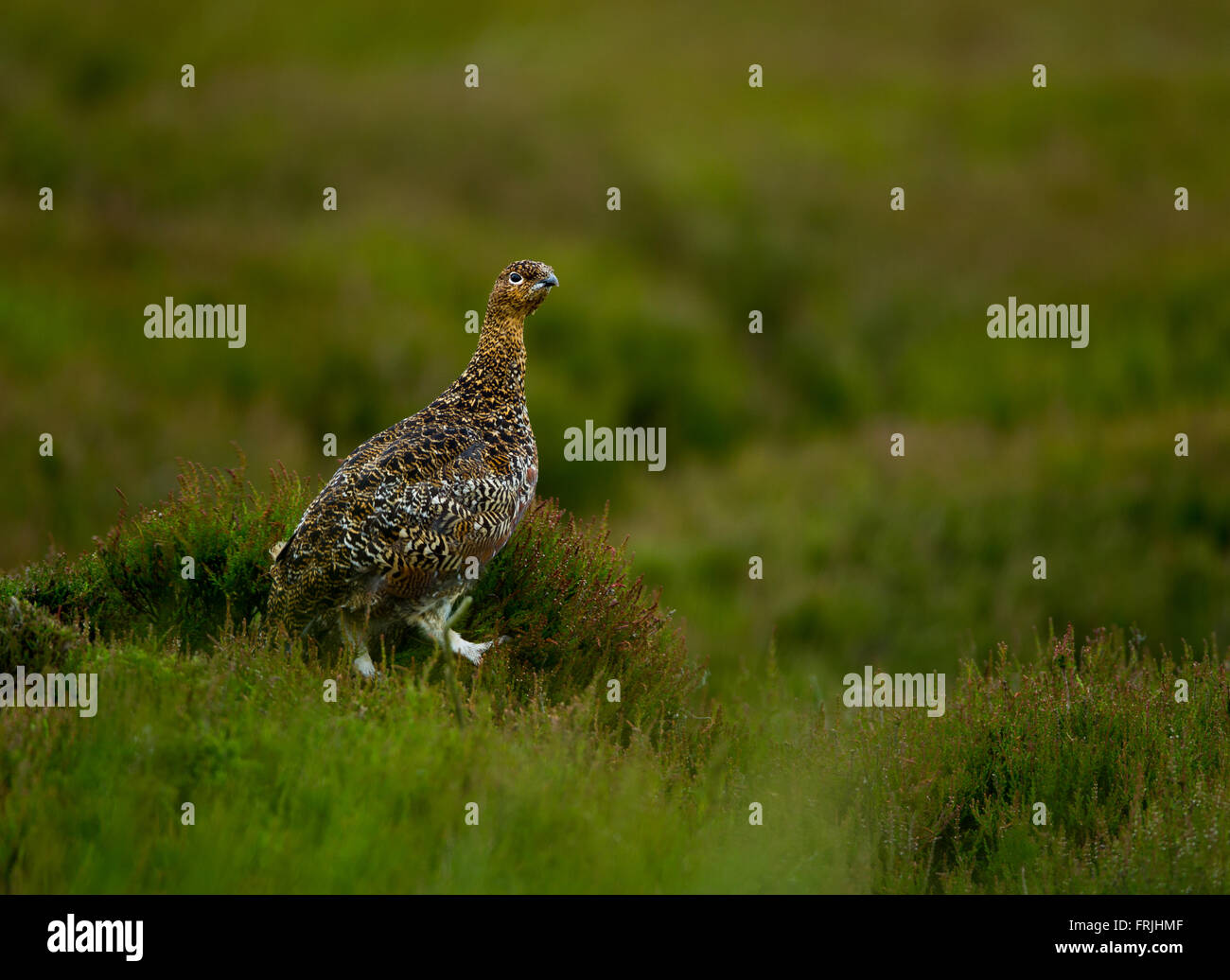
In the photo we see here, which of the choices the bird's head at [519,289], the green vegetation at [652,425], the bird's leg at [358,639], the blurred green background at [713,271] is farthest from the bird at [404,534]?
the blurred green background at [713,271]

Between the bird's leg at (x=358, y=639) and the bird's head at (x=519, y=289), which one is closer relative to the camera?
the bird's leg at (x=358, y=639)

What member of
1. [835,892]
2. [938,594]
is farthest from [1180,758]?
[938,594]

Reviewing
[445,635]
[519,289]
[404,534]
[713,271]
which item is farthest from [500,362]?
[713,271]

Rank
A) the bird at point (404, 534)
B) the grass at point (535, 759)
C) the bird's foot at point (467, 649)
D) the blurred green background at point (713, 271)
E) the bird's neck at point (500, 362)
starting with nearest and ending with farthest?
the grass at point (535, 759) < the bird at point (404, 534) < the bird's foot at point (467, 649) < the bird's neck at point (500, 362) < the blurred green background at point (713, 271)

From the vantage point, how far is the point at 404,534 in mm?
5746

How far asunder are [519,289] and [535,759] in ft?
8.89

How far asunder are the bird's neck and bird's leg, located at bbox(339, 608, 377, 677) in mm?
1393

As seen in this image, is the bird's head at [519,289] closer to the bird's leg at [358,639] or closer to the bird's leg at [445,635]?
the bird's leg at [445,635]

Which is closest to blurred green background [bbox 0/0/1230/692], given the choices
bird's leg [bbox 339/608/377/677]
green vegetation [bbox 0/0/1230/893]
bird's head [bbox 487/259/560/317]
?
green vegetation [bbox 0/0/1230/893]

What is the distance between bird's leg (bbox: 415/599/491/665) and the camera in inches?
235

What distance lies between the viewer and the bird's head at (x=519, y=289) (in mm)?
6754

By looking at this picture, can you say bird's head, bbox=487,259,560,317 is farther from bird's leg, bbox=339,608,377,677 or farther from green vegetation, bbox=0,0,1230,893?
bird's leg, bbox=339,608,377,677

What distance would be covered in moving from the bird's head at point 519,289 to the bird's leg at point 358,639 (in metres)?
1.81

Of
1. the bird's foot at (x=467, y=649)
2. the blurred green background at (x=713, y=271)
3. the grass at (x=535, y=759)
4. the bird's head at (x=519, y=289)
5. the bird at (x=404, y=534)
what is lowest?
the grass at (x=535, y=759)
